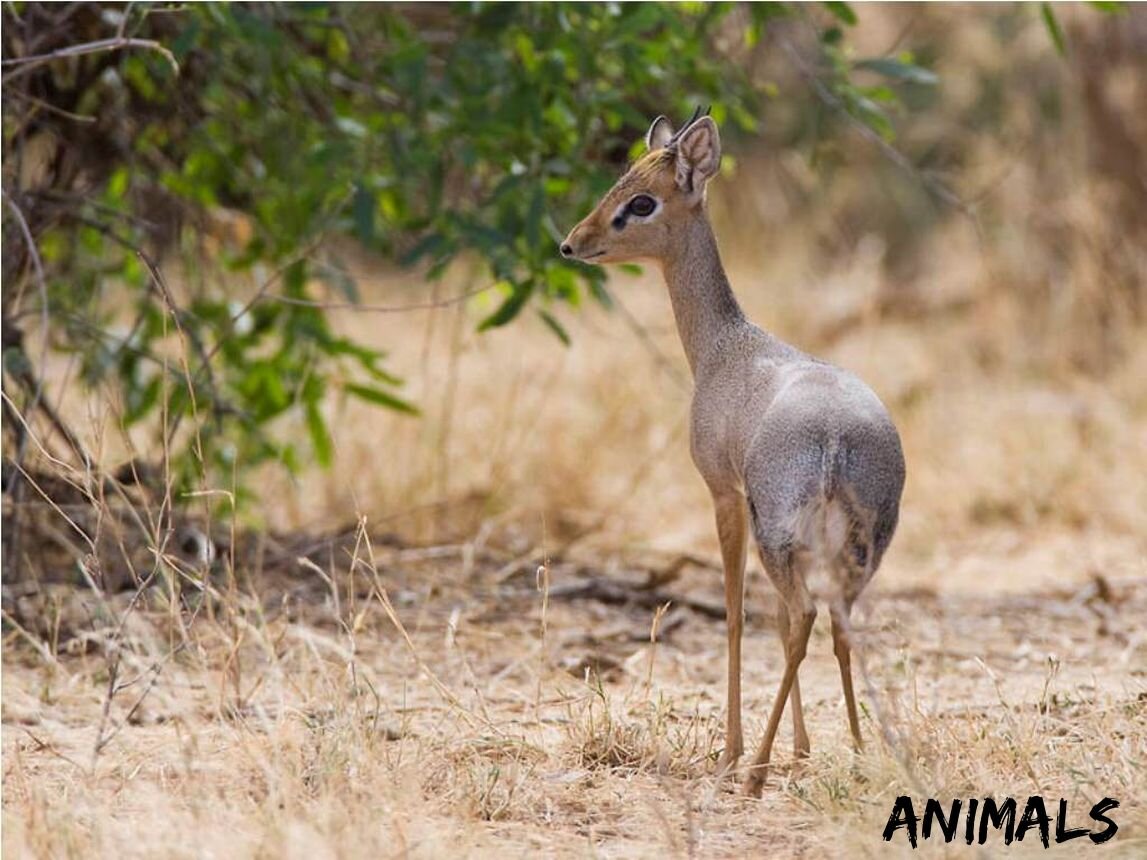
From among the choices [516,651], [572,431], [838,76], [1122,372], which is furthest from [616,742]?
[1122,372]

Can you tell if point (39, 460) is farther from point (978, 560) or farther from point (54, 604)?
point (978, 560)

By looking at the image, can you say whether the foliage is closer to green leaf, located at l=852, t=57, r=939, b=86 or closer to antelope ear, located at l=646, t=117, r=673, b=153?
green leaf, located at l=852, t=57, r=939, b=86

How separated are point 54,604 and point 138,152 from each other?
6.55 ft

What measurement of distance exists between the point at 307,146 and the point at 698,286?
2519 mm

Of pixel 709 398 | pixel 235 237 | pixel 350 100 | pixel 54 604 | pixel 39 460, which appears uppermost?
pixel 350 100

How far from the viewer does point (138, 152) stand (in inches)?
263

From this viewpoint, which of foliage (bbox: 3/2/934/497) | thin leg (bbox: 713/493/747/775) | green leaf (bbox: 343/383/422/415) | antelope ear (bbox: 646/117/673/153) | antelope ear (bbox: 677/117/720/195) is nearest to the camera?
thin leg (bbox: 713/493/747/775)

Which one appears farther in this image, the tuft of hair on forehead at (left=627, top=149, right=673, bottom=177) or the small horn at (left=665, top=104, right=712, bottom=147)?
the tuft of hair on forehead at (left=627, top=149, right=673, bottom=177)

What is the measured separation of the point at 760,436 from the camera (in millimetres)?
3799

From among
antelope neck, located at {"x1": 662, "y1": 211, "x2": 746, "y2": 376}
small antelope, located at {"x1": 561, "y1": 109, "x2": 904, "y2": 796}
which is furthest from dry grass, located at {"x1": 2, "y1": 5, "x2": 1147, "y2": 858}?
antelope neck, located at {"x1": 662, "y1": 211, "x2": 746, "y2": 376}

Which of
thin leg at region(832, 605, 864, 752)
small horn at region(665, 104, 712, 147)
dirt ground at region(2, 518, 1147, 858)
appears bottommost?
dirt ground at region(2, 518, 1147, 858)

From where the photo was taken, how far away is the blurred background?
566 centimetres

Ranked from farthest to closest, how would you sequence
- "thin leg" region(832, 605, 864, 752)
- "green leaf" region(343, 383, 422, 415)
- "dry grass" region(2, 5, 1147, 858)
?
"green leaf" region(343, 383, 422, 415)
"thin leg" region(832, 605, 864, 752)
"dry grass" region(2, 5, 1147, 858)

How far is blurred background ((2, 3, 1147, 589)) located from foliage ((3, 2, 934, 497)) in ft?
0.06
